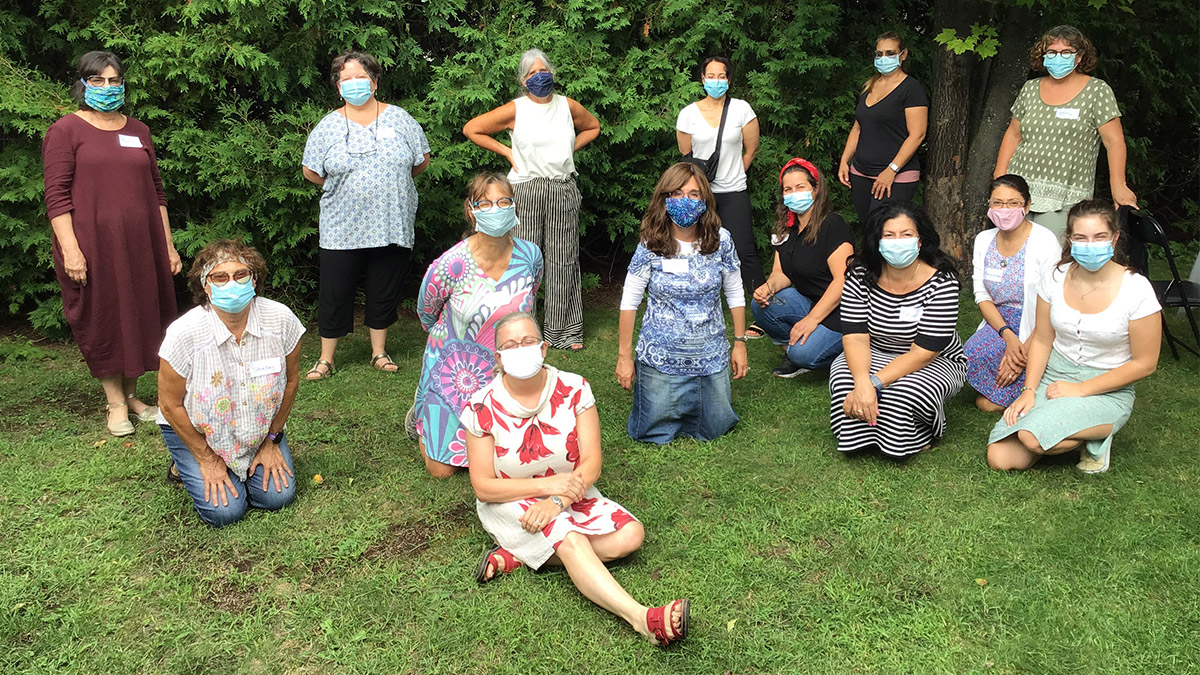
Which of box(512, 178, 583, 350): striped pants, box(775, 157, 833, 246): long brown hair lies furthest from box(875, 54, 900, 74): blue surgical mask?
box(512, 178, 583, 350): striped pants

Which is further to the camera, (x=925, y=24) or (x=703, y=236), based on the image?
(x=925, y=24)

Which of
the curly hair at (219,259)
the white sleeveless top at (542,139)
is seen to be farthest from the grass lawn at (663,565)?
the white sleeveless top at (542,139)

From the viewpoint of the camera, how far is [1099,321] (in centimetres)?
422

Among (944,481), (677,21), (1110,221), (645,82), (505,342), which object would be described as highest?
(677,21)

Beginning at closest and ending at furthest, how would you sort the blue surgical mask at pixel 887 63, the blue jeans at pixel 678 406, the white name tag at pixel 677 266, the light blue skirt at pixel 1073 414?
the light blue skirt at pixel 1073 414, the white name tag at pixel 677 266, the blue jeans at pixel 678 406, the blue surgical mask at pixel 887 63

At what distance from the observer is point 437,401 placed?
→ 459cm

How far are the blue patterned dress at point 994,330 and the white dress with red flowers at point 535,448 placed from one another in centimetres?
261

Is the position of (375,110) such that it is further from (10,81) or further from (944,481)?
(944,481)

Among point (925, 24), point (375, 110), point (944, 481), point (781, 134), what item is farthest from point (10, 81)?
point (925, 24)

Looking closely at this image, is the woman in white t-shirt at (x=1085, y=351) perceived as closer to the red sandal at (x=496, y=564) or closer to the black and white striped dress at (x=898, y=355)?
the black and white striped dress at (x=898, y=355)

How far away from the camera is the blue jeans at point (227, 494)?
3.96 m

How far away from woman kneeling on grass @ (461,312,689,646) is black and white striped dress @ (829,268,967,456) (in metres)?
1.53

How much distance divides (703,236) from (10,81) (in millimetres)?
4886

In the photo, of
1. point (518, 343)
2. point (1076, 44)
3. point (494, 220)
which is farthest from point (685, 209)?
point (1076, 44)
